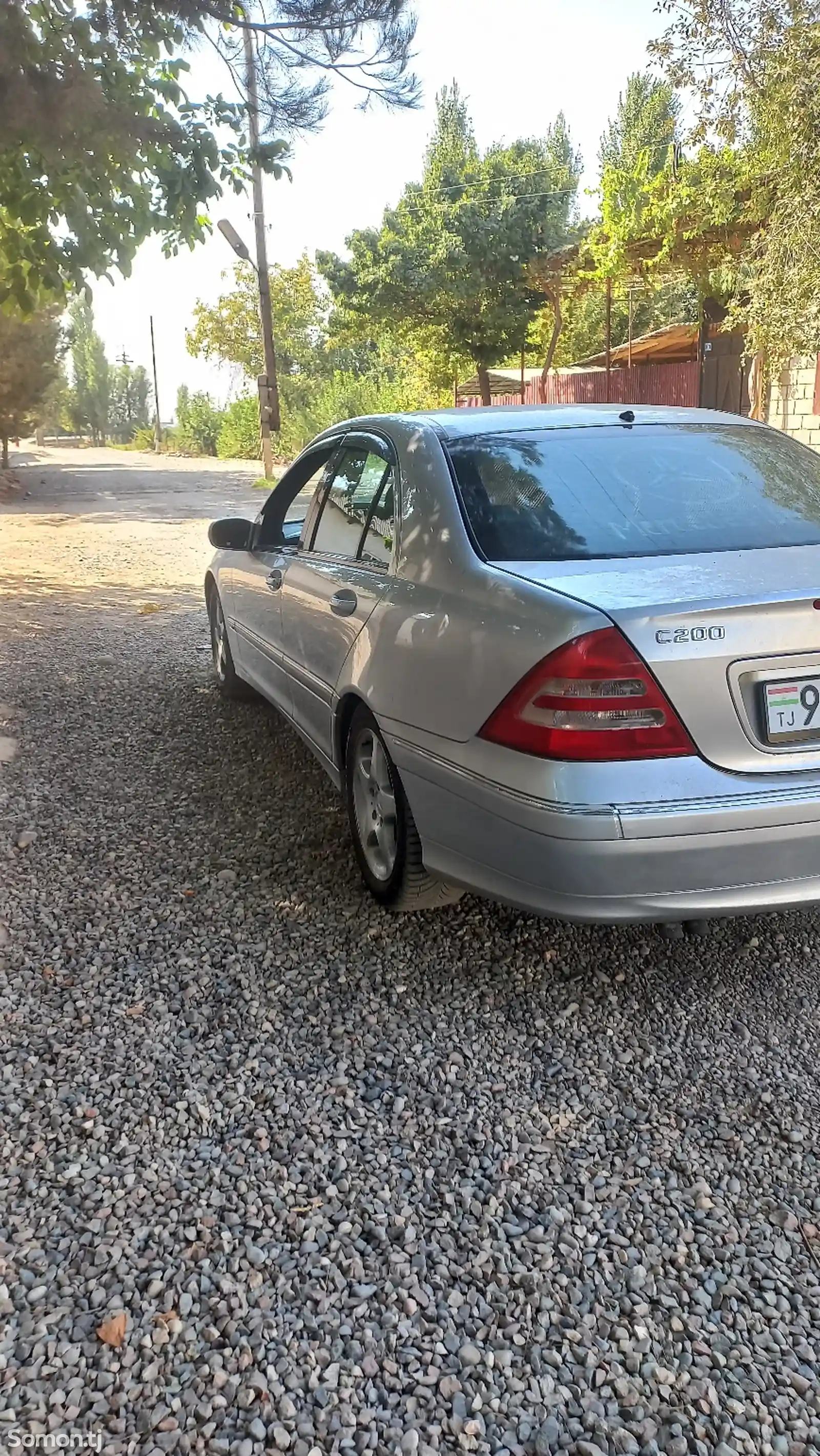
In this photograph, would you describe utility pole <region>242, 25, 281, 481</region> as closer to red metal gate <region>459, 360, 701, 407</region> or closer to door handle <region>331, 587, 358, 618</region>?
red metal gate <region>459, 360, 701, 407</region>

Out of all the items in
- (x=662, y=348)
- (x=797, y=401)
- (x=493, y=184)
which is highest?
(x=493, y=184)

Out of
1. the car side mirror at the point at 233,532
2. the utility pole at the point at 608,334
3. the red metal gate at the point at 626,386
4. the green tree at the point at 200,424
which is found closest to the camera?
the car side mirror at the point at 233,532

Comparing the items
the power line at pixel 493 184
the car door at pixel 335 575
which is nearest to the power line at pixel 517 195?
the power line at pixel 493 184

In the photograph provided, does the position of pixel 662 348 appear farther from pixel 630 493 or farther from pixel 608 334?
pixel 630 493

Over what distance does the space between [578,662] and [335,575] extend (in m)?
1.60

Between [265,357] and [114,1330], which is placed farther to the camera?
[265,357]

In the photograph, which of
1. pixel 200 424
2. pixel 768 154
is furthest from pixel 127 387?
pixel 768 154

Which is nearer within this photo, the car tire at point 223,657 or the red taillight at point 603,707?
the red taillight at point 603,707

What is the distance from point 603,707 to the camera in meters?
2.58

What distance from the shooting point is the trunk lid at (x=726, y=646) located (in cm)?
256

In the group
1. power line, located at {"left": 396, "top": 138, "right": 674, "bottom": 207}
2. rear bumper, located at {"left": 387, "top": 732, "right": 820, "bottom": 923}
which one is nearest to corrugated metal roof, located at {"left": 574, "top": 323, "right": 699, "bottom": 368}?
power line, located at {"left": 396, "top": 138, "right": 674, "bottom": 207}

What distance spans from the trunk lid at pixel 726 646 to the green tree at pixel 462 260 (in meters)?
23.6

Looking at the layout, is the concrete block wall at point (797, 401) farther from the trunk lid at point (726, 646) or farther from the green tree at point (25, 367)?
the green tree at point (25, 367)

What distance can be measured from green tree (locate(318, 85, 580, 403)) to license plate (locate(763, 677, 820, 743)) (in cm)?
2369
